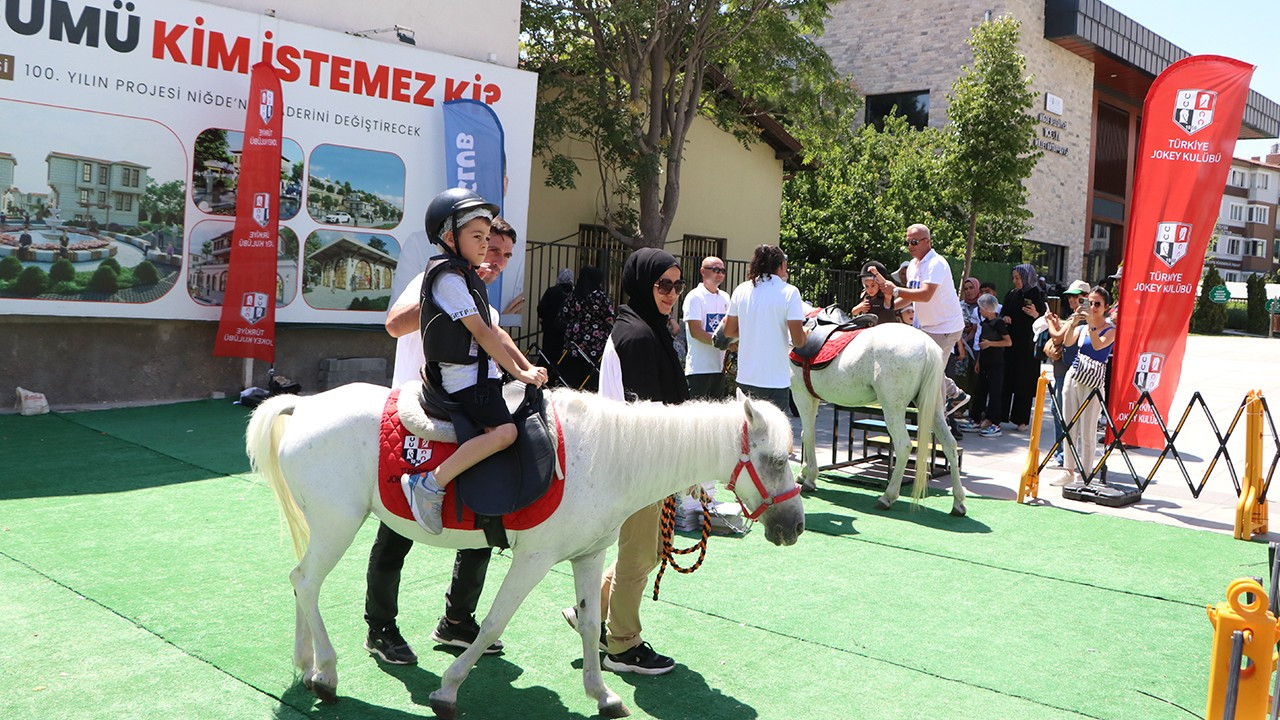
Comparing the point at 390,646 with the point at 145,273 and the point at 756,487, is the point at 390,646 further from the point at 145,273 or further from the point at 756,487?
the point at 145,273

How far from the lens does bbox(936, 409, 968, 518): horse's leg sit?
7508 millimetres

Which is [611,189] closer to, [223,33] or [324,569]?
[223,33]

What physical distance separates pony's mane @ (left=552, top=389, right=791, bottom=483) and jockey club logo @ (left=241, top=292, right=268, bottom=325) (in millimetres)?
7675

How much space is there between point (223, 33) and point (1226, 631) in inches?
411

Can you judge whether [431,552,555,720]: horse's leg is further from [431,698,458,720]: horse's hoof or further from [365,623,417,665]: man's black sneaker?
[365,623,417,665]: man's black sneaker

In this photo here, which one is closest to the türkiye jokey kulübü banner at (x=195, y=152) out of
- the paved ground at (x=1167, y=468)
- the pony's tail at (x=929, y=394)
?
the paved ground at (x=1167, y=468)

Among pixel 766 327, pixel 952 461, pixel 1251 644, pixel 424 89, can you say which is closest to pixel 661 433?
pixel 1251 644

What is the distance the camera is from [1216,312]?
1465 inches

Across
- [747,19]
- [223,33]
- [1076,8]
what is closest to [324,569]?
[223,33]

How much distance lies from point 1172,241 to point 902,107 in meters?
21.5

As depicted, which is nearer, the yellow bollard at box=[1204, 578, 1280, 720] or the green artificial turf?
the yellow bollard at box=[1204, 578, 1280, 720]

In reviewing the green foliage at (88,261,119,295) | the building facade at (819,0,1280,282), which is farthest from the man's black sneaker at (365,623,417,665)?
the building facade at (819,0,1280,282)

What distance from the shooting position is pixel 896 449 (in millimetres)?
7723

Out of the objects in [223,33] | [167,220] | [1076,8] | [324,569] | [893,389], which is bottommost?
[324,569]
